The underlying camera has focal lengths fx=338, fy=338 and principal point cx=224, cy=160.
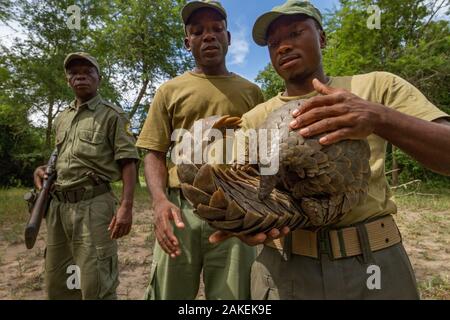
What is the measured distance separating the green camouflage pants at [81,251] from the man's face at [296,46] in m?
2.35

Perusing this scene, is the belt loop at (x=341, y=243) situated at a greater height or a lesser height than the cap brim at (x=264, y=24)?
lesser

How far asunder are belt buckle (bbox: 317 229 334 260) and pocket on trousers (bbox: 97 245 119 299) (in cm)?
226

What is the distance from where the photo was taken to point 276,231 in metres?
1.37

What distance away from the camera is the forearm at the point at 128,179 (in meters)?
3.36

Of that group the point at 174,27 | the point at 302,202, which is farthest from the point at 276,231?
the point at 174,27

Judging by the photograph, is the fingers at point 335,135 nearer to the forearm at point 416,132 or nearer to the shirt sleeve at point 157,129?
the forearm at point 416,132

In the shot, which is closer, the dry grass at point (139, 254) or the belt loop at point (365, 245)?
the belt loop at point (365, 245)

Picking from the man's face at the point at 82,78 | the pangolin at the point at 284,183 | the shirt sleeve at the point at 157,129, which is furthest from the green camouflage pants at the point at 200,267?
the man's face at the point at 82,78

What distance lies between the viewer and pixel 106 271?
3.18 meters

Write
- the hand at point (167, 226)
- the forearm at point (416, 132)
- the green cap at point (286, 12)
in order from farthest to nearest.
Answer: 1. the hand at point (167, 226)
2. the green cap at point (286, 12)
3. the forearm at point (416, 132)

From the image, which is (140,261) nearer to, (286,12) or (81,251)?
(81,251)

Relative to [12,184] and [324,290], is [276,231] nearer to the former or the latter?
[324,290]

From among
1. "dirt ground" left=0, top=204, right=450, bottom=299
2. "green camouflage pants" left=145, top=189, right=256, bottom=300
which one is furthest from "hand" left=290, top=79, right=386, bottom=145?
"dirt ground" left=0, top=204, right=450, bottom=299

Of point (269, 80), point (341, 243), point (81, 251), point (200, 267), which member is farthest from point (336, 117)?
point (269, 80)
